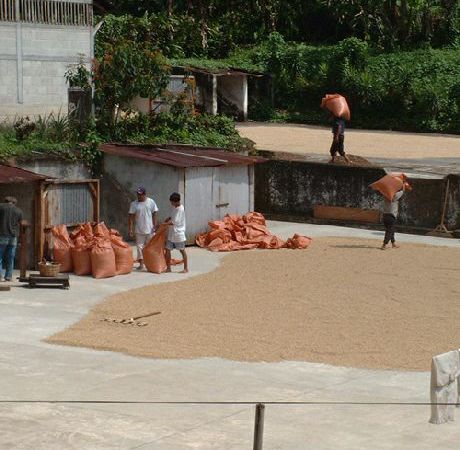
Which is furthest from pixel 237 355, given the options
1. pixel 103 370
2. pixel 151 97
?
pixel 151 97

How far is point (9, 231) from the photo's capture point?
2225 cm

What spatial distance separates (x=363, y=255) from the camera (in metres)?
26.5

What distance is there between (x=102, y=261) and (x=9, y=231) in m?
1.82

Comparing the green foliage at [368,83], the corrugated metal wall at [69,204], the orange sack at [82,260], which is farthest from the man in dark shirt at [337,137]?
the green foliage at [368,83]

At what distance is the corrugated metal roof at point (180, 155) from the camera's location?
2681cm

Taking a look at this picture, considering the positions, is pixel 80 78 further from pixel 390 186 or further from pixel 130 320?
pixel 130 320

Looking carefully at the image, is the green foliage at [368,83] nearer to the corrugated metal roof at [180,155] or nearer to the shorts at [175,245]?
the corrugated metal roof at [180,155]

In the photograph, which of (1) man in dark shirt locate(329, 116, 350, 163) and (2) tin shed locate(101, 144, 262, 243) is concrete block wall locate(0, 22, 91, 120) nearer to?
(2) tin shed locate(101, 144, 262, 243)

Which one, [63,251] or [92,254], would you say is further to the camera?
[63,251]

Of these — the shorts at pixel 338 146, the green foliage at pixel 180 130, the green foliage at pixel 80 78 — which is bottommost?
the shorts at pixel 338 146

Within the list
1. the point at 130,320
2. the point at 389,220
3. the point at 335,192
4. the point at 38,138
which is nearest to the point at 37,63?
the point at 38,138

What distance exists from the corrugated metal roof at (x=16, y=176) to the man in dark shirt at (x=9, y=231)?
0.63m

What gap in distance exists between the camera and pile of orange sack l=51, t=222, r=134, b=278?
75.8ft

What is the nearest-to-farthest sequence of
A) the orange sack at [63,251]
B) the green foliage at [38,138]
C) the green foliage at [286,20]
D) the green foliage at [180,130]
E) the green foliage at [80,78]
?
the orange sack at [63,251] < the green foliage at [38,138] < the green foliage at [180,130] < the green foliage at [80,78] < the green foliage at [286,20]
